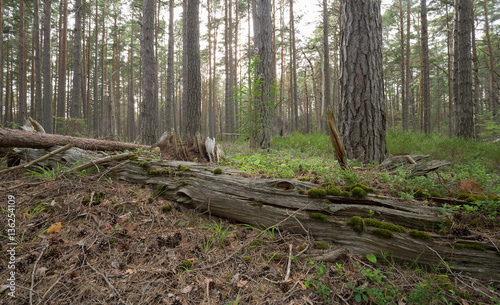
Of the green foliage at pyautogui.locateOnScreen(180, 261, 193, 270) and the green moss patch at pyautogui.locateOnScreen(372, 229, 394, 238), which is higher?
the green moss patch at pyautogui.locateOnScreen(372, 229, 394, 238)

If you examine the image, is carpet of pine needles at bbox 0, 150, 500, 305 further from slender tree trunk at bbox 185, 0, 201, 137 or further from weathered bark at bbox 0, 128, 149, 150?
slender tree trunk at bbox 185, 0, 201, 137

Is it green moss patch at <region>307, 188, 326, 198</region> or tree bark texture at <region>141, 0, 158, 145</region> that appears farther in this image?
tree bark texture at <region>141, 0, 158, 145</region>

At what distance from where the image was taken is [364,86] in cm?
349

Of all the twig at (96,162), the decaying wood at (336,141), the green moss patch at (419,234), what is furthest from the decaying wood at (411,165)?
the twig at (96,162)

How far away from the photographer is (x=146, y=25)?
6.85 m

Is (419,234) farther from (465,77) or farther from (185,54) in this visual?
(185,54)

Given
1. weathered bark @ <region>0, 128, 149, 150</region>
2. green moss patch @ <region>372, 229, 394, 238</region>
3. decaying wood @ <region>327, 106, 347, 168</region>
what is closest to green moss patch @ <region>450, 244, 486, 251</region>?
green moss patch @ <region>372, 229, 394, 238</region>

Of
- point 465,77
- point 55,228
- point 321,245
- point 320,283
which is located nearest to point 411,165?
point 321,245

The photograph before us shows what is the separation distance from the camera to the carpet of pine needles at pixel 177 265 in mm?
1599

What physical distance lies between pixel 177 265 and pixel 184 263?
68 millimetres

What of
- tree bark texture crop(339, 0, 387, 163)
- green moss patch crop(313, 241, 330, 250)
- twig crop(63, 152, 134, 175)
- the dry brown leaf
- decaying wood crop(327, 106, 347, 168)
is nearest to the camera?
green moss patch crop(313, 241, 330, 250)

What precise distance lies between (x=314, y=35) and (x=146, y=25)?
19974mm

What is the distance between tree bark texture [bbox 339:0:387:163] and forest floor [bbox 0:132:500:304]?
958 millimetres

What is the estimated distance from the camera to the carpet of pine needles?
1599 mm
